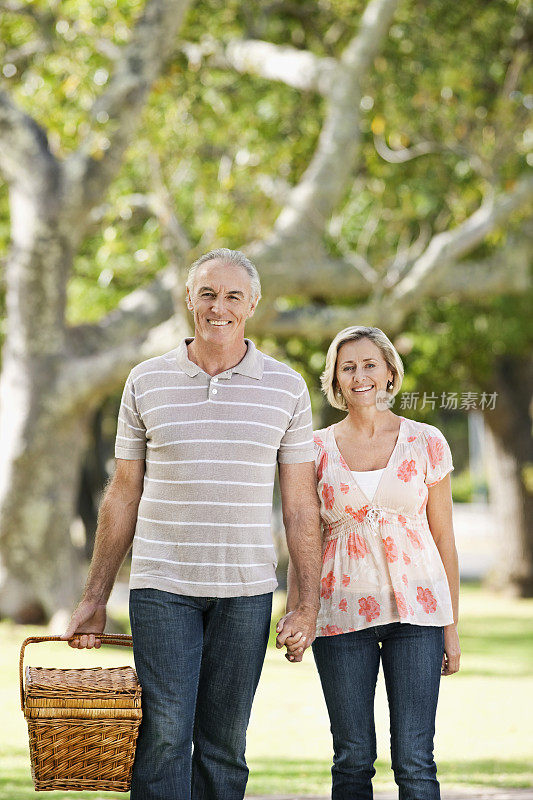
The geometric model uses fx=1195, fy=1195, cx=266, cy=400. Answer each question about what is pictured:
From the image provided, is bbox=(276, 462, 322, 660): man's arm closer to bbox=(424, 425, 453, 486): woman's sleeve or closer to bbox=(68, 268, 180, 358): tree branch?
bbox=(424, 425, 453, 486): woman's sleeve

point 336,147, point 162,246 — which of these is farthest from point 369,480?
point 336,147

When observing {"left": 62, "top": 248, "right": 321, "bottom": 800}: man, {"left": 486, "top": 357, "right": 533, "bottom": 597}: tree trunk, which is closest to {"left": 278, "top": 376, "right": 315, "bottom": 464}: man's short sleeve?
{"left": 62, "top": 248, "right": 321, "bottom": 800}: man

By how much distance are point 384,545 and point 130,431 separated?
92cm

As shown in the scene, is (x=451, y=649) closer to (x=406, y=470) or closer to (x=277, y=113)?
(x=406, y=470)

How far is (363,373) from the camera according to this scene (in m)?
4.06

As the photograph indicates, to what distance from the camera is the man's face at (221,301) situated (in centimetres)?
376

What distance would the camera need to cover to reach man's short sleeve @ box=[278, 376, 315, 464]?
3816 millimetres

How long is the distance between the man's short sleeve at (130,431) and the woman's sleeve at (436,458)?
3.20ft

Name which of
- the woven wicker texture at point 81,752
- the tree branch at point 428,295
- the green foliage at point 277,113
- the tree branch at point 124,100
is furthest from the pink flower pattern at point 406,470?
the tree branch at point 124,100

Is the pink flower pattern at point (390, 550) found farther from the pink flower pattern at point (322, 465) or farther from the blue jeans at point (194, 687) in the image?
the blue jeans at point (194, 687)

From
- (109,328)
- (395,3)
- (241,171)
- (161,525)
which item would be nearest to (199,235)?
(241,171)

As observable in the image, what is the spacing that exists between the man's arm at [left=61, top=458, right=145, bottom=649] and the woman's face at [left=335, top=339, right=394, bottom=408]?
77cm

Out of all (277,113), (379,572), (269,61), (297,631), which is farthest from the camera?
(277,113)

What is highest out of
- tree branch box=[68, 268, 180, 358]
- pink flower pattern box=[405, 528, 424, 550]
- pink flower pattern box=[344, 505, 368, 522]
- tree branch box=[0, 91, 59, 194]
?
tree branch box=[0, 91, 59, 194]
